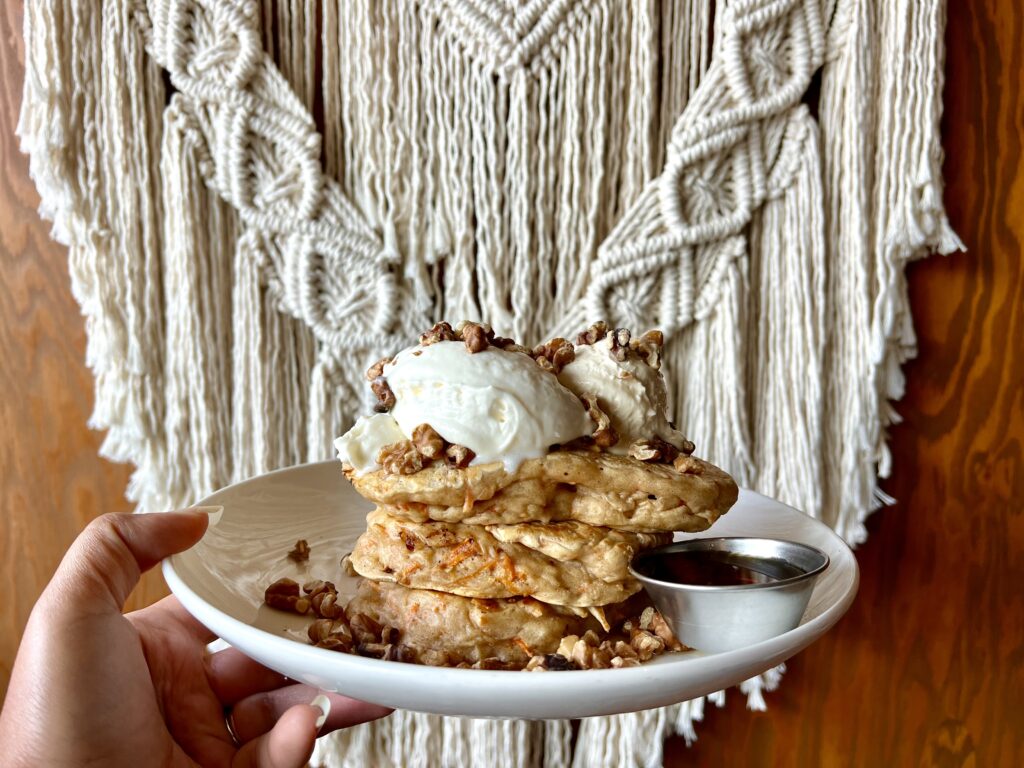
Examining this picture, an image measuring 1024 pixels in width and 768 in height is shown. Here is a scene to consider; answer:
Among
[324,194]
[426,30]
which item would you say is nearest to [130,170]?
[324,194]

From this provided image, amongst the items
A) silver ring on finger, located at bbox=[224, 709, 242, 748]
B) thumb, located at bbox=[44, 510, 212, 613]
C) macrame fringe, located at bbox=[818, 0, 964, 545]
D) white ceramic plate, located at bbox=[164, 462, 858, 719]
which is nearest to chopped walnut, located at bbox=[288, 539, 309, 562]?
white ceramic plate, located at bbox=[164, 462, 858, 719]

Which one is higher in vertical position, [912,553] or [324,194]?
[324,194]

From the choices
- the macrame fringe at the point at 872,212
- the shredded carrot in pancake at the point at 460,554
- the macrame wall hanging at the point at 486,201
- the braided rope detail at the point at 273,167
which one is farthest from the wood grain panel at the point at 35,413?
the macrame fringe at the point at 872,212

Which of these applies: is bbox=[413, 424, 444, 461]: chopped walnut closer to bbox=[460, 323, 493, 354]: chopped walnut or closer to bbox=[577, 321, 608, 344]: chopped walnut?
bbox=[460, 323, 493, 354]: chopped walnut

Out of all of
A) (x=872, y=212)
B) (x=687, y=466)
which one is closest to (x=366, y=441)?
(x=687, y=466)

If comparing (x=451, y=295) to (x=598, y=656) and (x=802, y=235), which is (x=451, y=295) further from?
(x=598, y=656)

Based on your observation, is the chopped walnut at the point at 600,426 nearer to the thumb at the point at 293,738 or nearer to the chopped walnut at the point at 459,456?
the chopped walnut at the point at 459,456
